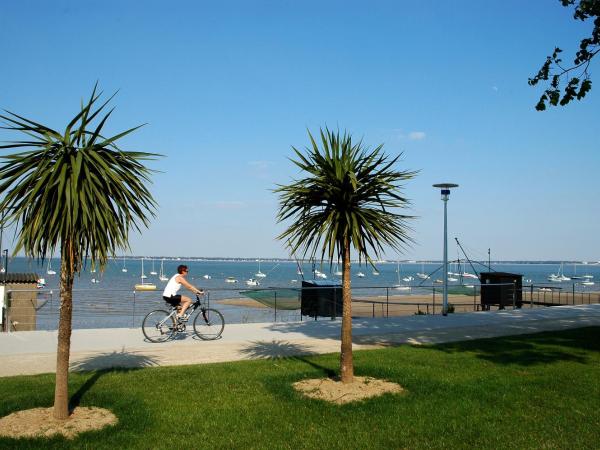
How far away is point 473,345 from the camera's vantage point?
42.9ft

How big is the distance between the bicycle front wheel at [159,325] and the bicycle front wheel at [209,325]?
2.24 ft

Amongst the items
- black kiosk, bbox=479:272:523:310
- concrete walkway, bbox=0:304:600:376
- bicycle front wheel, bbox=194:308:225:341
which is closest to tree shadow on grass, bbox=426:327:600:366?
concrete walkway, bbox=0:304:600:376

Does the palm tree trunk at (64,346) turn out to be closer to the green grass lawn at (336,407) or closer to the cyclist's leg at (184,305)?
the green grass lawn at (336,407)

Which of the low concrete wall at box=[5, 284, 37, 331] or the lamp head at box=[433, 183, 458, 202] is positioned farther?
the lamp head at box=[433, 183, 458, 202]

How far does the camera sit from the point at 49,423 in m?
6.50

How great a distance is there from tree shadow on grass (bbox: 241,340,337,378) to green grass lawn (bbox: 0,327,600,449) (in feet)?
0.46

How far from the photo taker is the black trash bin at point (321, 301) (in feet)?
61.6

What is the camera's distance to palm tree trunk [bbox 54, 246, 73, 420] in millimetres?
6625

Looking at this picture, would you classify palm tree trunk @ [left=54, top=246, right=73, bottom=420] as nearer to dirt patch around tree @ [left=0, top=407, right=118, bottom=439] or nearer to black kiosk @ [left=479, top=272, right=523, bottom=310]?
dirt patch around tree @ [left=0, top=407, right=118, bottom=439]

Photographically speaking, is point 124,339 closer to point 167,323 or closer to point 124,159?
point 167,323

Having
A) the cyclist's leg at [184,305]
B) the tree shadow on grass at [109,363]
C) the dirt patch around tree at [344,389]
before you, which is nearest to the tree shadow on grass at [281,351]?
the dirt patch around tree at [344,389]

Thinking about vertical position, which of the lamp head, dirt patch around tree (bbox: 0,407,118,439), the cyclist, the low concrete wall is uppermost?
the lamp head

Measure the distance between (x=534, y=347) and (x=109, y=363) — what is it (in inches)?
355

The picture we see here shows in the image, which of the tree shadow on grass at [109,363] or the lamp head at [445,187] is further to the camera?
the lamp head at [445,187]
